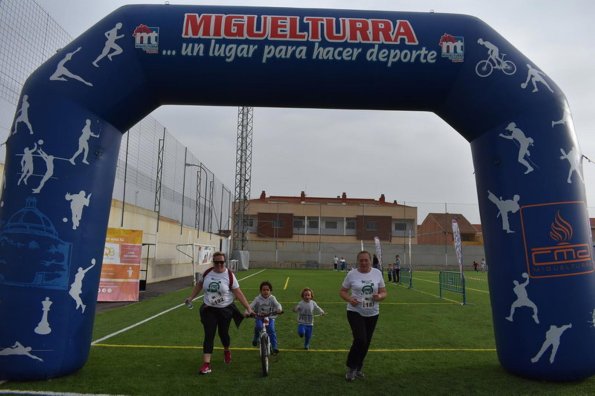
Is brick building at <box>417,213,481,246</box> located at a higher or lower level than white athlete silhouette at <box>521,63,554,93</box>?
higher

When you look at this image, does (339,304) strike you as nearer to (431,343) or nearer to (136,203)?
(431,343)

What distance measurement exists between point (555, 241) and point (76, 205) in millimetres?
6090

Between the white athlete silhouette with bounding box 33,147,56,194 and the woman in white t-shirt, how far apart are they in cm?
401

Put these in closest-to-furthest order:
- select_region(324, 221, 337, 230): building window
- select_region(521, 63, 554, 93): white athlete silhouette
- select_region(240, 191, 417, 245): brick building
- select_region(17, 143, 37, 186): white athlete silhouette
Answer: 1. select_region(17, 143, 37, 186): white athlete silhouette
2. select_region(521, 63, 554, 93): white athlete silhouette
3. select_region(240, 191, 417, 245): brick building
4. select_region(324, 221, 337, 230): building window

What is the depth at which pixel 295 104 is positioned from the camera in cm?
673

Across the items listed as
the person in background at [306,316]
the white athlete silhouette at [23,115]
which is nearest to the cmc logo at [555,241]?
the person in background at [306,316]

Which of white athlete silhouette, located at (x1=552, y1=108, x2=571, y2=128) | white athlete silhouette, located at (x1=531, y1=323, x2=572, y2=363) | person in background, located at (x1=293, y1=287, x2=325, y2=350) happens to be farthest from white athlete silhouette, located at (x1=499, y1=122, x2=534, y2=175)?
person in background, located at (x1=293, y1=287, x2=325, y2=350)

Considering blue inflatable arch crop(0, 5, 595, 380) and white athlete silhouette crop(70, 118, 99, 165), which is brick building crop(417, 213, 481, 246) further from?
white athlete silhouette crop(70, 118, 99, 165)

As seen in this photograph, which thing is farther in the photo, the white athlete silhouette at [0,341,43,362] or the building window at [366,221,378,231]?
the building window at [366,221,378,231]

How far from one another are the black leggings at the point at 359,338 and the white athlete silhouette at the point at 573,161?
3197 millimetres

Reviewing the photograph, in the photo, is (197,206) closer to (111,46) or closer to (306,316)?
(306,316)

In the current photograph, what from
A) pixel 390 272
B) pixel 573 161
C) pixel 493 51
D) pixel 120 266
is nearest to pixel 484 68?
pixel 493 51

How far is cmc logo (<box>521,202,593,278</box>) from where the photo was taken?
5750mm

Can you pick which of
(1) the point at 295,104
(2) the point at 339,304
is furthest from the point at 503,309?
(2) the point at 339,304
